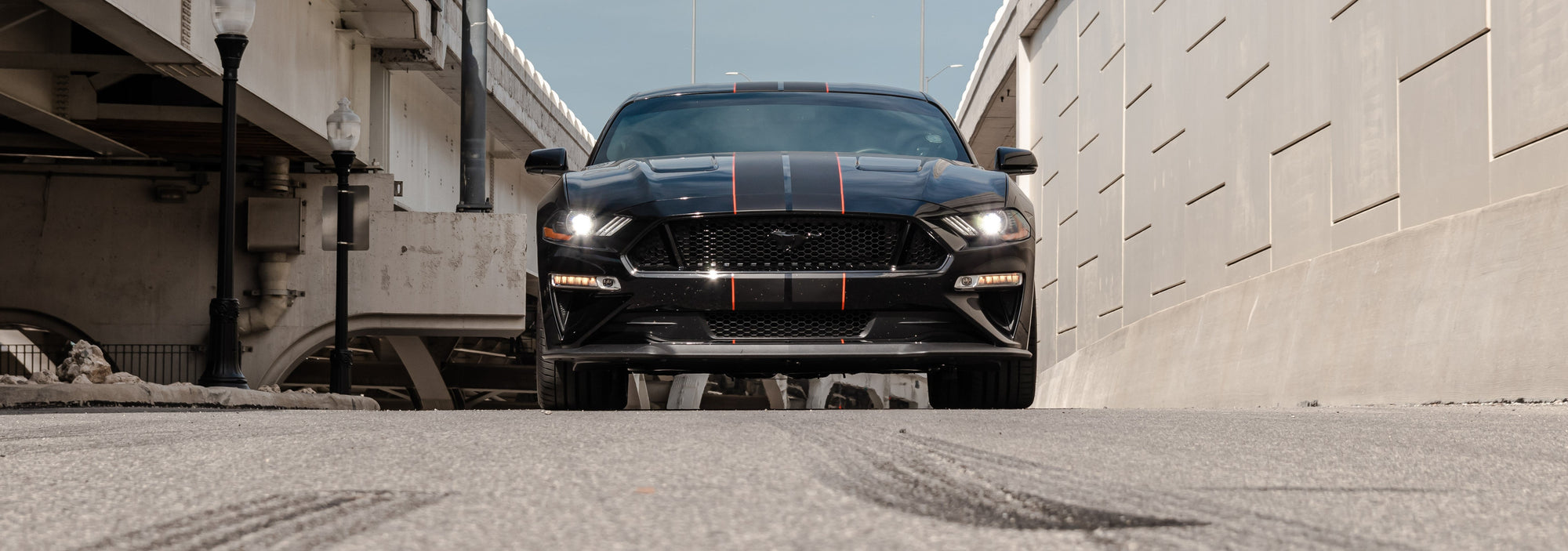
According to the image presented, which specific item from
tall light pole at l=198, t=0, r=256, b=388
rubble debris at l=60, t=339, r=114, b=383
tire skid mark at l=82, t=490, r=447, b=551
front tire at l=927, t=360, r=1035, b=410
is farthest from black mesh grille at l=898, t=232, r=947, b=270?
rubble debris at l=60, t=339, r=114, b=383

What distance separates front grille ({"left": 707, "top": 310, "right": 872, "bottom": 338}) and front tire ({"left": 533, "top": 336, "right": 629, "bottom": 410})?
804mm

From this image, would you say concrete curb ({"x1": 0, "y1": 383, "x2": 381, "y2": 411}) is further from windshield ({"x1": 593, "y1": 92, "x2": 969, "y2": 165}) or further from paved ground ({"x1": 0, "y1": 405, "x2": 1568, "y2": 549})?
paved ground ({"x1": 0, "y1": 405, "x2": 1568, "y2": 549})

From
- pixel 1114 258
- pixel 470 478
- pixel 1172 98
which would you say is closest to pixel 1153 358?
pixel 1172 98

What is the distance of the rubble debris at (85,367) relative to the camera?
1157 centimetres

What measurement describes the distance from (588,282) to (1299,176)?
779 cm

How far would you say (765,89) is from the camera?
26.5 ft

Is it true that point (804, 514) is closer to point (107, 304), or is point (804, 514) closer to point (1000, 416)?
point (1000, 416)

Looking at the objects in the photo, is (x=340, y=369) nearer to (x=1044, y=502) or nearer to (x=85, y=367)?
(x=85, y=367)

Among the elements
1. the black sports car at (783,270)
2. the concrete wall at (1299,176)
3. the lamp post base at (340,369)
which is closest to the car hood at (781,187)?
the black sports car at (783,270)

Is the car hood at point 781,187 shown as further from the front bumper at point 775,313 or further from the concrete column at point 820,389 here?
the concrete column at point 820,389

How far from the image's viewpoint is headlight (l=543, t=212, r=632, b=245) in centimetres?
607

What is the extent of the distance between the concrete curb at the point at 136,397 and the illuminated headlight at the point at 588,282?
178 inches

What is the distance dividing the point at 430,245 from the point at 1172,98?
11.6 metres

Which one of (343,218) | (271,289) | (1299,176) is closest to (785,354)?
(1299,176)
